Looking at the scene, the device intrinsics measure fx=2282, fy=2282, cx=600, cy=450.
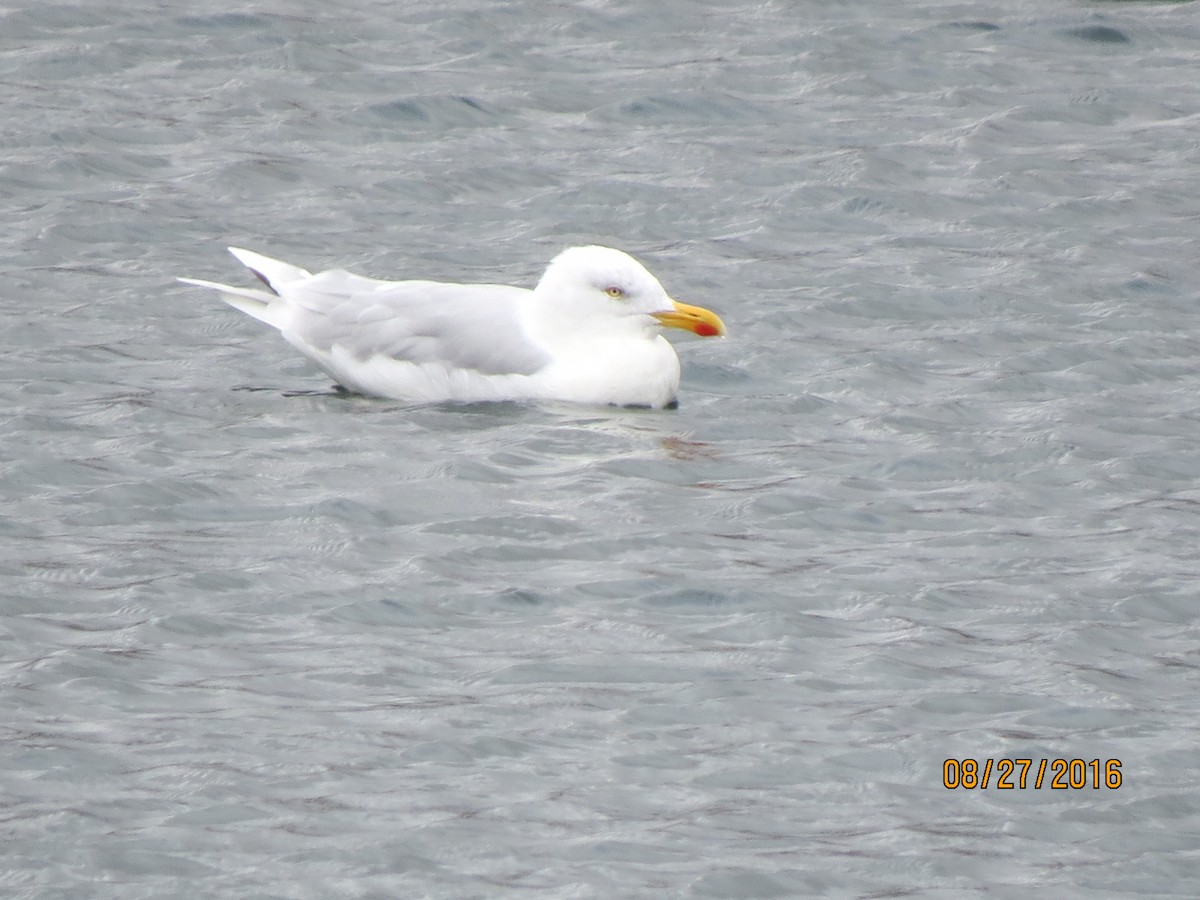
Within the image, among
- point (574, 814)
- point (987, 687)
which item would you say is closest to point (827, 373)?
point (987, 687)

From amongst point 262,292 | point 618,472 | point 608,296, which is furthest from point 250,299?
point 618,472

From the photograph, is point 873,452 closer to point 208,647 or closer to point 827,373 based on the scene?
point 827,373

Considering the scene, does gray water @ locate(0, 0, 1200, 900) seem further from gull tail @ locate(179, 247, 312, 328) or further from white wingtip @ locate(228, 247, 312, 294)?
white wingtip @ locate(228, 247, 312, 294)

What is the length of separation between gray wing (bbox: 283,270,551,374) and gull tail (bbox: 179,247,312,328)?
13 centimetres

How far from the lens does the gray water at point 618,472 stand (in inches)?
240

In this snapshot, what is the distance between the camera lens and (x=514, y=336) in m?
9.96

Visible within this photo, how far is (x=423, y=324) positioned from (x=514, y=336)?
1.31 feet

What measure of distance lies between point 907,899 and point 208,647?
7.88ft

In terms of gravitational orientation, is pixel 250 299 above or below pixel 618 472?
above

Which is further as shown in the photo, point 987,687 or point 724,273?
point 724,273

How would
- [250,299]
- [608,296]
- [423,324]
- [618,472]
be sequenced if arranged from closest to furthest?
[618,472] → [423,324] → [608,296] → [250,299]

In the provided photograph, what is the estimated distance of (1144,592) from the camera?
25.2 feet

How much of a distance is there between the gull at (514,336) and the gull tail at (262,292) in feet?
0.56

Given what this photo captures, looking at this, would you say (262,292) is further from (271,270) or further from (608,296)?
(608,296)
